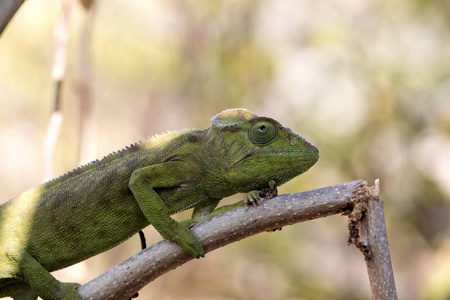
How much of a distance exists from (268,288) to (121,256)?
2.12 m

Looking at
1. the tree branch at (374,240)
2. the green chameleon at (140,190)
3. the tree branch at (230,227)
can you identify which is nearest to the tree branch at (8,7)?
the green chameleon at (140,190)

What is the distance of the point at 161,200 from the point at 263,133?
0.58 metres

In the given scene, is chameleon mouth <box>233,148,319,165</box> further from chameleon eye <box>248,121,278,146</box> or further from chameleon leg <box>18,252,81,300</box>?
chameleon leg <box>18,252,81,300</box>

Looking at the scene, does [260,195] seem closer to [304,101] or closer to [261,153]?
[261,153]

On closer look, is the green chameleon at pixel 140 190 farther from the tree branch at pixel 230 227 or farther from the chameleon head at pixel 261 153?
the tree branch at pixel 230 227

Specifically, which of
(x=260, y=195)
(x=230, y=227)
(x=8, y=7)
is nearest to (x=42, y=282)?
(x=230, y=227)

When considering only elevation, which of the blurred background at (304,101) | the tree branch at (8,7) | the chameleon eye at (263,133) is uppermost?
the blurred background at (304,101)

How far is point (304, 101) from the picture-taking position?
668 centimetres

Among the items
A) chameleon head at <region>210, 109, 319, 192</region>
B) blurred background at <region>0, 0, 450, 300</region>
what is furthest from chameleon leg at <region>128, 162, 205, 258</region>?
blurred background at <region>0, 0, 450, 300</region>

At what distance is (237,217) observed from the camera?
2.18 m

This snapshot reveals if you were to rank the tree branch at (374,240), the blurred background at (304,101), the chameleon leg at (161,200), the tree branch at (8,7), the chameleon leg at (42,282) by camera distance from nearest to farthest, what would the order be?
the tree branch at (374,240) → the tree branch at (8,7) → the chameleon leg at (161,200) → the chameleon leg at (42,282) → the blurred background at (304,101)

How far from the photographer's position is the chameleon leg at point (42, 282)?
2400mm

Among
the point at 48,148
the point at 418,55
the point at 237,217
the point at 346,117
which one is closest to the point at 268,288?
the point at 346,117

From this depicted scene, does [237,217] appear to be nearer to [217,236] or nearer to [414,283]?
[217,236]
